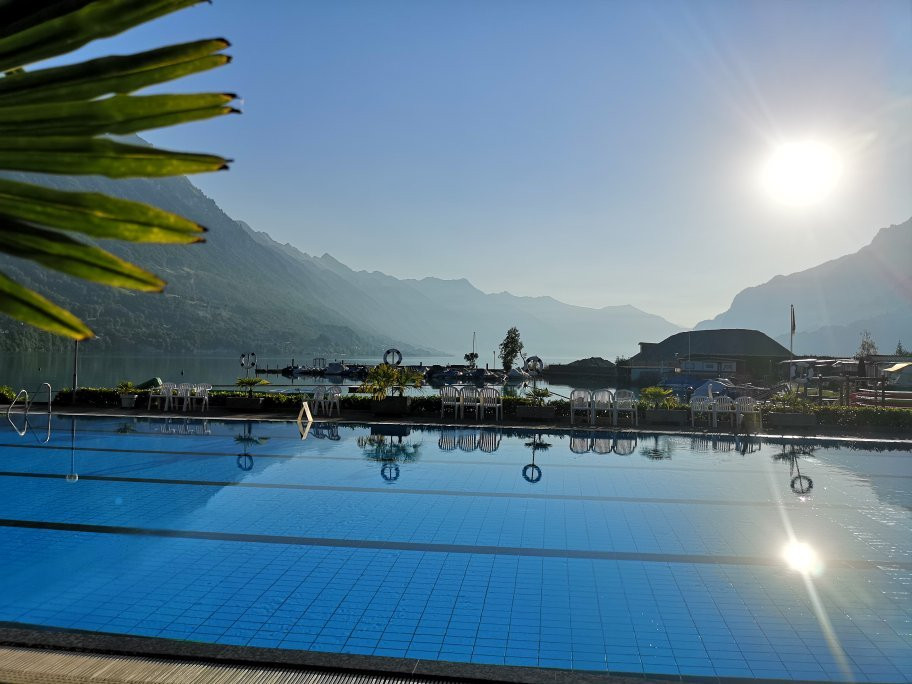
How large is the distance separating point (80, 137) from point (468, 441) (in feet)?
42.9

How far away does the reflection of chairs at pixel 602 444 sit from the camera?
12750mm

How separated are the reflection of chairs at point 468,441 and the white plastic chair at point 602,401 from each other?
328 centimetres

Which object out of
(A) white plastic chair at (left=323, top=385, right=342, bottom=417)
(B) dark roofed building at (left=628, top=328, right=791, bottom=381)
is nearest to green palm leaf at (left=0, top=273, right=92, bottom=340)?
(A) white plastic chair at (left=323, top=385, right=342, bottom=417)

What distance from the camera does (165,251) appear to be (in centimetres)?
17888

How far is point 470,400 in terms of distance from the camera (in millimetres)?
16469

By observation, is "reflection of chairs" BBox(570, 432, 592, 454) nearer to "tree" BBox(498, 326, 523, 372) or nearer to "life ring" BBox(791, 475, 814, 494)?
"life ring" BBox(791, 475, 814, 494)

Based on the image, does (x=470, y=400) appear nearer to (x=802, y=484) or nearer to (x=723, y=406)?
(x=723, y=406)

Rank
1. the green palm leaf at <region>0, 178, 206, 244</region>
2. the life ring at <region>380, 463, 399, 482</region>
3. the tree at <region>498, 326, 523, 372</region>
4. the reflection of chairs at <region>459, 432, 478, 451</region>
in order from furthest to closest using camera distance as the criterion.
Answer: the tree at <region>498, 326, 523, 372</region> < the reflection of chairs at <region>459, 432, 478, 451</region> < the life ring at <region>380, 463, 399, 482</region> < the green palm leaf at <region>0, 178, 206, 244</region>

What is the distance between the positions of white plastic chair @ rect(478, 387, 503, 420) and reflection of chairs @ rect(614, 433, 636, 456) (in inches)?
123

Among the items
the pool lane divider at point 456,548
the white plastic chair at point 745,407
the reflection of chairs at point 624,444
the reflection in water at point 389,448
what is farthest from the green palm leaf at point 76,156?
the white plastic chair at point 745,407

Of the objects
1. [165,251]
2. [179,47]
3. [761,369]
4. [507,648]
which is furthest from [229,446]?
[165,251]

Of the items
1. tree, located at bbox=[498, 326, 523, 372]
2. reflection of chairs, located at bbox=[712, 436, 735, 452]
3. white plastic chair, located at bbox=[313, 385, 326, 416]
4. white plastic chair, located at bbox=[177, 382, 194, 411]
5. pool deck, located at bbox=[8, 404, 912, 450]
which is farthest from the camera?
tree, located at bbox=[498, 326, 523, 372]

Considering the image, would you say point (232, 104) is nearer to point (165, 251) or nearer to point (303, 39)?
point (303, 39)

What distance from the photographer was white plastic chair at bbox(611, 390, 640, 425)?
15.8 meters
